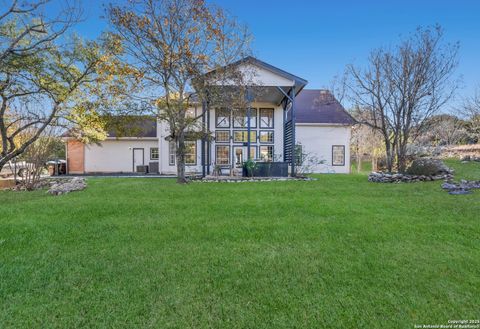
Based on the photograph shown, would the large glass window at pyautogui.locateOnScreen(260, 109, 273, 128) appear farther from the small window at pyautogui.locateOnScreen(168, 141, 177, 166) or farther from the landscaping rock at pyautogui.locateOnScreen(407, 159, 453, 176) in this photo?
the landscaping rock at pyautogui.locateOnScreen(407, 159, 453, 176)

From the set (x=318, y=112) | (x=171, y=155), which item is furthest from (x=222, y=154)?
(x=318, y=112)

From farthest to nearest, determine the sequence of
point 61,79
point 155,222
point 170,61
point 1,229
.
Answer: point 170,61 < point 61,79 < point 155,222 < point 1,229

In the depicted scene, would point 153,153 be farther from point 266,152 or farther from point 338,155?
point 338,155

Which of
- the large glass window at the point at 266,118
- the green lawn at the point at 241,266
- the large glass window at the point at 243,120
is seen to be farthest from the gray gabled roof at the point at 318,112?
the green lawn at the point at 241,266

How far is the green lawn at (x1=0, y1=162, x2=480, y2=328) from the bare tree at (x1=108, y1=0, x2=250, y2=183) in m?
6.70

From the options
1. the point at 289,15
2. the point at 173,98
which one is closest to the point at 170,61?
the point at 173,98

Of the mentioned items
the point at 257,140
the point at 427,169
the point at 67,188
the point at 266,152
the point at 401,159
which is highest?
the point at 257,140

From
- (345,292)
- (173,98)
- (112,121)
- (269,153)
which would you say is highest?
(173,98)

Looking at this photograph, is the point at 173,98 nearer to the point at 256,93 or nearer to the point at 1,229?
the point at 256,93

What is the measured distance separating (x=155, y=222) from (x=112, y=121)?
8.56 metres

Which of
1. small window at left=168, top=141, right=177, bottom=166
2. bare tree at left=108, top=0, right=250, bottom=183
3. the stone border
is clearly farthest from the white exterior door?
the stone border

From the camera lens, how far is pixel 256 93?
46.4 ft

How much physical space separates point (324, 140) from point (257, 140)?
16.8ft

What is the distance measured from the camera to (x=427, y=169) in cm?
1093
